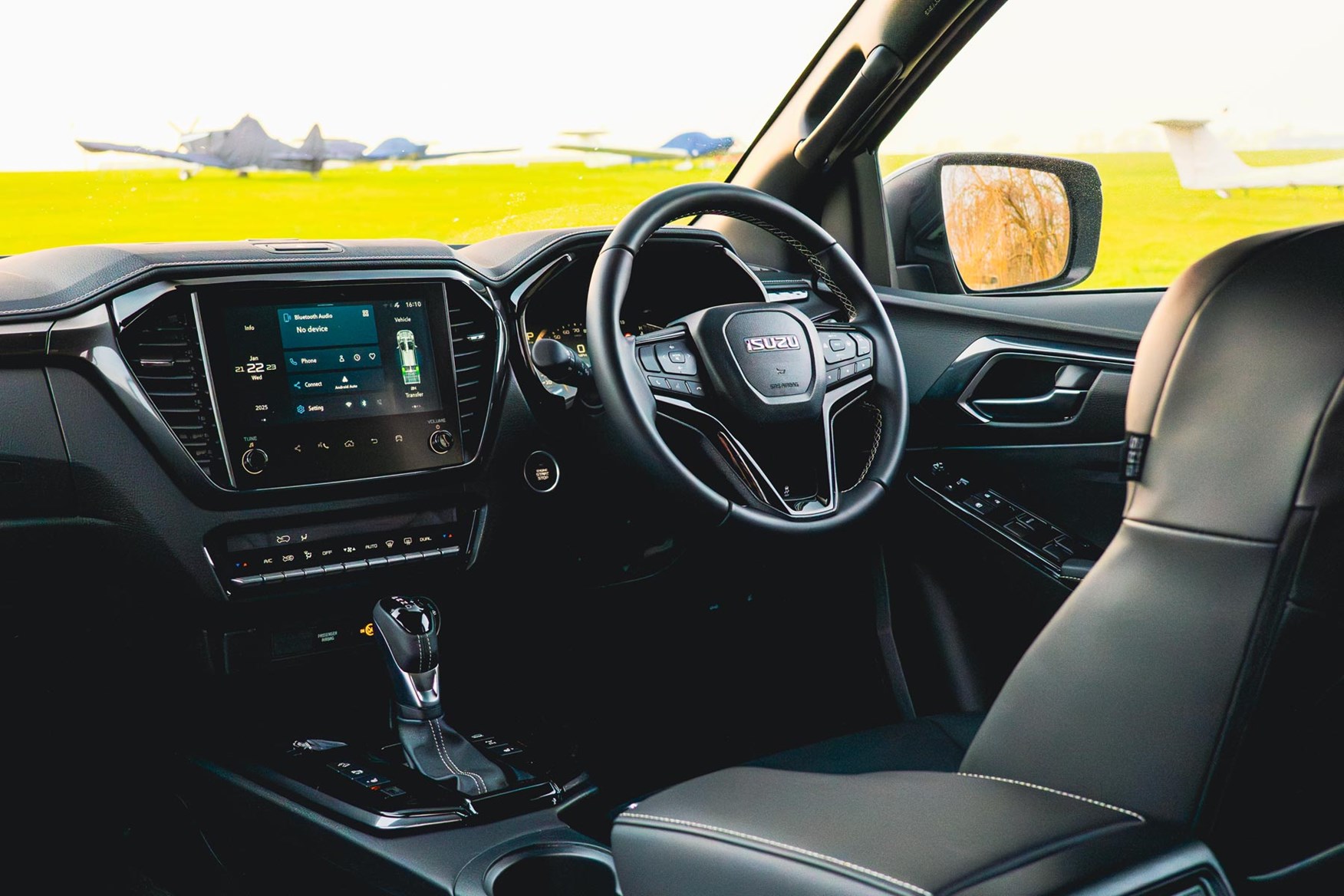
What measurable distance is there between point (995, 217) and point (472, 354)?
4.74 feet

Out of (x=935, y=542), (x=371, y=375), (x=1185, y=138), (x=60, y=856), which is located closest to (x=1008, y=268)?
(x=1185, y=138)

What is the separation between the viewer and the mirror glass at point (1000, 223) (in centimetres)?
294

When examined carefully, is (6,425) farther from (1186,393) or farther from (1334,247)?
(1334,247)

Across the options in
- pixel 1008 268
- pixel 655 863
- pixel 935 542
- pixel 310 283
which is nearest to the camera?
pixel 655 863

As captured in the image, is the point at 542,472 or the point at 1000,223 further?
the point at 1000,223

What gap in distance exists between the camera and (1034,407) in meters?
2.57

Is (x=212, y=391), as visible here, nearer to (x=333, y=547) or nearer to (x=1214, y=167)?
(x=333, y=547)

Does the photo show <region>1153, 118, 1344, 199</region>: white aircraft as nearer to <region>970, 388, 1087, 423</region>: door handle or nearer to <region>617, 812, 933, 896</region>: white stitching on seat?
<region>970, 388, 1087, 423</region>: door handle

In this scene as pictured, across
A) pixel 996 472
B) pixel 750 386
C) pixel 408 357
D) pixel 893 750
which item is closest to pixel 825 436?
pixel 750 386

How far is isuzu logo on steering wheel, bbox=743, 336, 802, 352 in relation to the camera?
2.10 metres

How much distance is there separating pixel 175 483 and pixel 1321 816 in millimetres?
1718

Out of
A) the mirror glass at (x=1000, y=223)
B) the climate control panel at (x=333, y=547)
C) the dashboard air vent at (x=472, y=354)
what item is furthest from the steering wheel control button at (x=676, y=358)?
the mirror glass at (x=1000, y=223)

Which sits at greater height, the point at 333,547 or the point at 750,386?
the point at 750,386

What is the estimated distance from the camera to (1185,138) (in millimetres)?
2812
